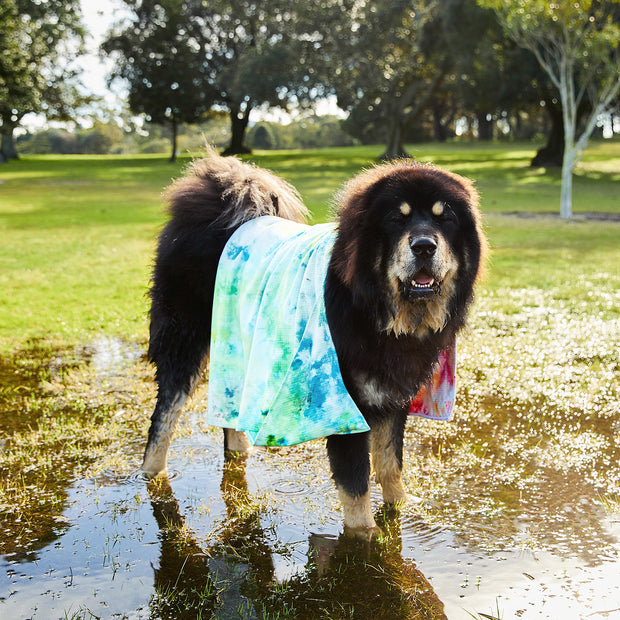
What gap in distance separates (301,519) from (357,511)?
40 centimetres

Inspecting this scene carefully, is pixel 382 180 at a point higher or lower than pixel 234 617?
higher

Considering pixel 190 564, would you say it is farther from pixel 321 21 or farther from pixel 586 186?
pixel 321 21

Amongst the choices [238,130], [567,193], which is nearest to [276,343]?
[567,193]

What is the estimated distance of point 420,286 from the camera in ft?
10.4

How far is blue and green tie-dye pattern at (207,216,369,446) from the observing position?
11.3 feet

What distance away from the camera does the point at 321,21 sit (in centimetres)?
3503

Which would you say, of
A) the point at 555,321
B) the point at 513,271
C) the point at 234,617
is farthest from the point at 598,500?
the point at 513,271

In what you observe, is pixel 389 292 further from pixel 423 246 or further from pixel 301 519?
pixel 301 519

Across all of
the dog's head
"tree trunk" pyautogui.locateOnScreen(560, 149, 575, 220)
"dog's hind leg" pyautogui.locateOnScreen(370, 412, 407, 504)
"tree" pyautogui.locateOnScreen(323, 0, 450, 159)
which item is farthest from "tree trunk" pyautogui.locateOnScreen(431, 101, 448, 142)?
the dog's head

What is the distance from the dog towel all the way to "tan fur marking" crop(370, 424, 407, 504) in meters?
0.28

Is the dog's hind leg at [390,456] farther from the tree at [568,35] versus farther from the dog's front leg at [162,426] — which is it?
the tree at [568,35]

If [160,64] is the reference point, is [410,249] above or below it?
below

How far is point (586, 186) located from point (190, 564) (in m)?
29.5

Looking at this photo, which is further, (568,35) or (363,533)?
(568,35)
